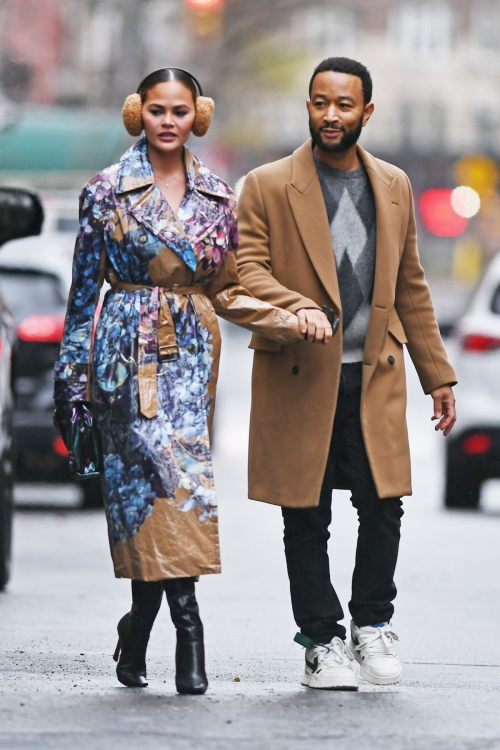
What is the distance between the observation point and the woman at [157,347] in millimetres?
5523

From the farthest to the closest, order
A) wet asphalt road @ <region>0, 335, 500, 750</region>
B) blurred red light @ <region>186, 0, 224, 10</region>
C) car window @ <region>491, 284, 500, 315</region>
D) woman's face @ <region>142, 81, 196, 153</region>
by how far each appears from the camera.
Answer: blurred red light @ <region>186, 0, 224, 10</region>, car window @ <region>491, 284, 500, 315</region>, woman's face @ <region>142, 81, 196, 153</region>, wet asphalt road @ <region>0, 335, 500, 750</region>

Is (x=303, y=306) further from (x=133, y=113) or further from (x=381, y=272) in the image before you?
(x=133, y=113)

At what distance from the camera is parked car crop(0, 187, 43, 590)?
843 cm

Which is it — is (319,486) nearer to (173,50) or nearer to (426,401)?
(426,401)

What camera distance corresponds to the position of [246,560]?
10133 mm

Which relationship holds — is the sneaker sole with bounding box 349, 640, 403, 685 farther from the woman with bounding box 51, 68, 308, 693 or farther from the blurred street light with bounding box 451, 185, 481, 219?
the blurred street light with bounding box 451, 185, 481, 219

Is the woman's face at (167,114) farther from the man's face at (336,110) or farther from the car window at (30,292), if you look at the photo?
the car window at (30,292)

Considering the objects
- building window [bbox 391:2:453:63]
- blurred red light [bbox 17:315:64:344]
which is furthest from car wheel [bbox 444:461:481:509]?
building window [bbox 391:2:453:63]

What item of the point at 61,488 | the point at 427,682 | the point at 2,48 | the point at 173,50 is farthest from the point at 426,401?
the point at 173,50

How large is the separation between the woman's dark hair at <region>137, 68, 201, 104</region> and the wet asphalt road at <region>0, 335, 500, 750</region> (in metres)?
1.76

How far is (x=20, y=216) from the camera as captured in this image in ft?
27.7

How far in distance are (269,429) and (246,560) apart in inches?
165

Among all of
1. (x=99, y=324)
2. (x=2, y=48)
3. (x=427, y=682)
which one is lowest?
(x=427, y=682)

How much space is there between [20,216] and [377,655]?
3253mm
